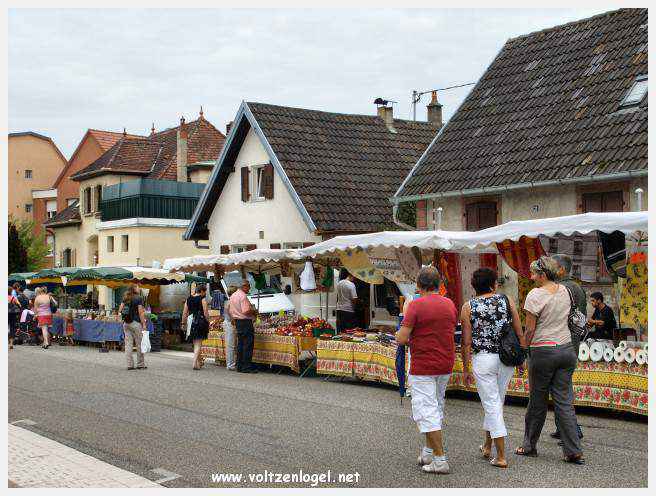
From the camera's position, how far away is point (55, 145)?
69.9 m

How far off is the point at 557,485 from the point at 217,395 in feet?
25.0

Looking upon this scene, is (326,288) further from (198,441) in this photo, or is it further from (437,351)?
(437,351)

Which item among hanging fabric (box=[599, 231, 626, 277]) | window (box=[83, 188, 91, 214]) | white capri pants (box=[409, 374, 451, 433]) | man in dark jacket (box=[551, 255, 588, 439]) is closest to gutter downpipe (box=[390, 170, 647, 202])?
hanging fabric (box=[599, 231, 626, 277])

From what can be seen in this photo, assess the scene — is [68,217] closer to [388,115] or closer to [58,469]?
[388,115]

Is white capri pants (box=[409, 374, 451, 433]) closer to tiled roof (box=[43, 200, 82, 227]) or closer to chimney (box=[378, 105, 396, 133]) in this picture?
chimney (box=[378, 105, 396, 133])

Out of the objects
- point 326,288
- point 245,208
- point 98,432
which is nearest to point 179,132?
point 245,208

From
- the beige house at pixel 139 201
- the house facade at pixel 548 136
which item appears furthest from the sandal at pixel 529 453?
the beige house at pixel 139 201

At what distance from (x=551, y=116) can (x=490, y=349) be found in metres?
14.0

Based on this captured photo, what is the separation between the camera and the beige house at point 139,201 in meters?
41.0

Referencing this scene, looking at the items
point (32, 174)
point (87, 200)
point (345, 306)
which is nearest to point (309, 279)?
point (345, 306)

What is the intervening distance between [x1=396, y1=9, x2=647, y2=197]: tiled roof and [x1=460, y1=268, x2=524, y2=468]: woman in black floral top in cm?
1020

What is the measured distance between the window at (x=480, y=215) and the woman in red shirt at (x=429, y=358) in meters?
13.2

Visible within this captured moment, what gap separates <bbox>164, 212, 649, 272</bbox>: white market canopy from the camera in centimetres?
1173

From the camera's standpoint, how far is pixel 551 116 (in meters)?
21.3
